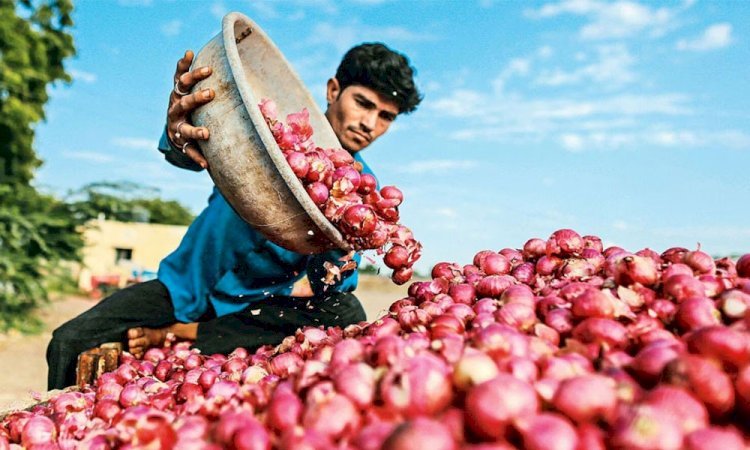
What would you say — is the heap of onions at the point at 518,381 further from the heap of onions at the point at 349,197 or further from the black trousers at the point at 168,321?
the black trousers at the point at 168,321

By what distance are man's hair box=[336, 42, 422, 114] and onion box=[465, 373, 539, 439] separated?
293cm

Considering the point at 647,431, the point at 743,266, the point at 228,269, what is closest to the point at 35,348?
the point at 228,269

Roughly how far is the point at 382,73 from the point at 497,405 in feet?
10.00

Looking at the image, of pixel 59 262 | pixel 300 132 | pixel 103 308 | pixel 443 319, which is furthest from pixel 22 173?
pixel 443 319

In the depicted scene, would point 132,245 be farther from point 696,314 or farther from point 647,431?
point 647,431

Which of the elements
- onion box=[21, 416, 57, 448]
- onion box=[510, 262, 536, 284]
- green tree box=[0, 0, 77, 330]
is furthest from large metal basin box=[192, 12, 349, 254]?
green tree box=[0, 0, 77, 330]

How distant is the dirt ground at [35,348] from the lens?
4218mm

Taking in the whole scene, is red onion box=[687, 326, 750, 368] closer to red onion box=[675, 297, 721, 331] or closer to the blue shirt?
red onion box=[675, 297, 721, 331]

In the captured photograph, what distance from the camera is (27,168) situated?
1374cm

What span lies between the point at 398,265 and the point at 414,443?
57.9 inches

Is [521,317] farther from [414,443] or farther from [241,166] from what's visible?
[241,166]

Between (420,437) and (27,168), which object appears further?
(27,168)

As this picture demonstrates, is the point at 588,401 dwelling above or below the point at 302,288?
below

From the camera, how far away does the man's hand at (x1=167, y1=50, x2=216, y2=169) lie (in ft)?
7.47
